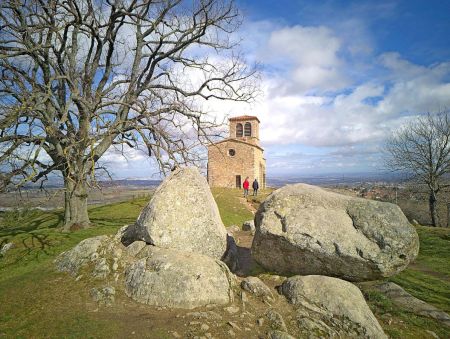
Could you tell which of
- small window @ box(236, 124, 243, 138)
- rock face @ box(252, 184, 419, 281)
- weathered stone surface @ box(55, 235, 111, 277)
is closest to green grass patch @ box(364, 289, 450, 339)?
rock face @ box(252, 184, 419, 281)

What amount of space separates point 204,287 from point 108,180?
9020mm

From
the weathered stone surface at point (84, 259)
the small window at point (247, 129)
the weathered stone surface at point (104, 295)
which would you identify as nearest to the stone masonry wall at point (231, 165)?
the small window at point (247, 129)

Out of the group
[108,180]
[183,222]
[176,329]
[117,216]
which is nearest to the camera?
[176,329]

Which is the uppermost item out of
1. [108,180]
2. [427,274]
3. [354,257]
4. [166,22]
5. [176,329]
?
[166,22]

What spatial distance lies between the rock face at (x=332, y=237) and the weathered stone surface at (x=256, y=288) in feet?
4.75

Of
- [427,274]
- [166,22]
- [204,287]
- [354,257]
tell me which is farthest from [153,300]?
[166,22]

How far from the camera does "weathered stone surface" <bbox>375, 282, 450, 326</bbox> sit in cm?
668

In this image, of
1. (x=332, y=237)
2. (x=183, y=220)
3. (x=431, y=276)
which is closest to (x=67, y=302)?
(x=183, y=220)

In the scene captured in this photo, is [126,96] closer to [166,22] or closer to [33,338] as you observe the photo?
[166,22]

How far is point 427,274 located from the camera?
10.6 m

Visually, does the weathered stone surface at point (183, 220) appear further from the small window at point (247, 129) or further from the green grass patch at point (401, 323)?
the small window at point (247, 129)

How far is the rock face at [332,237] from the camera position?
7.24m

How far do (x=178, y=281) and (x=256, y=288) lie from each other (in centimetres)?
202

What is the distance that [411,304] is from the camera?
7.18 meters
